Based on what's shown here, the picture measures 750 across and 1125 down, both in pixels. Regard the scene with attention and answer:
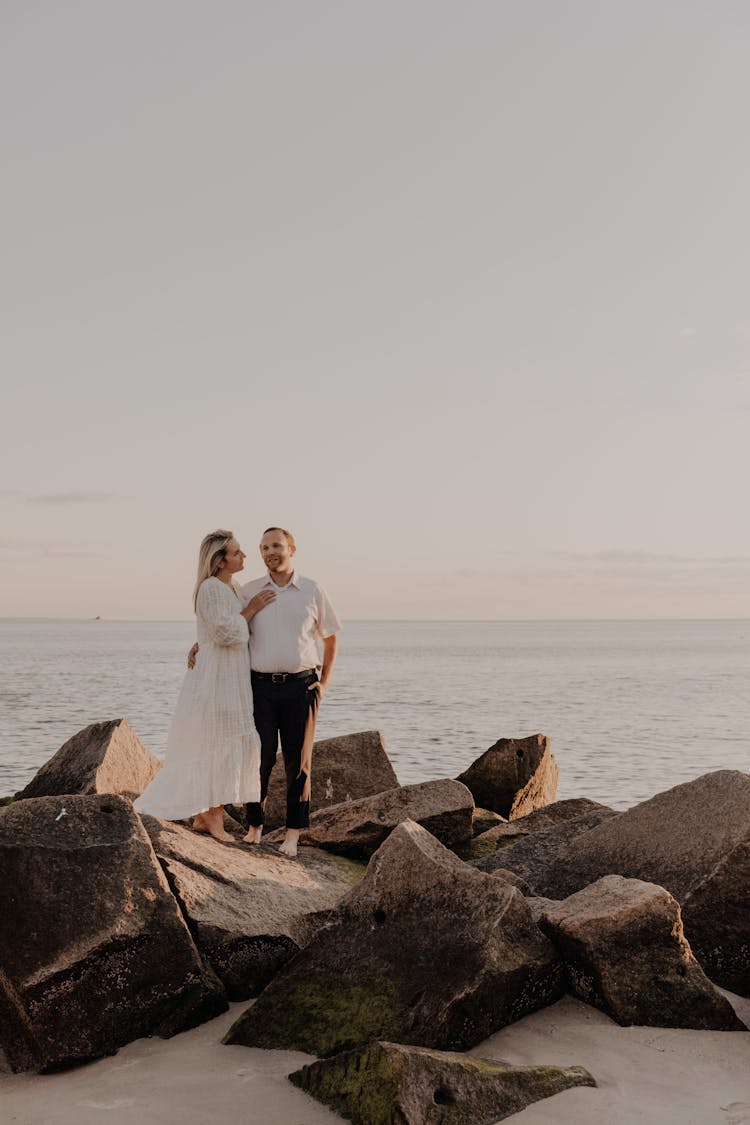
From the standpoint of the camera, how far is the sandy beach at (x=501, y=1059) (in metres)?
4.17

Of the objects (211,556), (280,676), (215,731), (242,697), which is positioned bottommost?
(215,731)

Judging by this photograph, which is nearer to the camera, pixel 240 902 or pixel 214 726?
pixel 240 902

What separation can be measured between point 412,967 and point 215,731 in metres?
3.20

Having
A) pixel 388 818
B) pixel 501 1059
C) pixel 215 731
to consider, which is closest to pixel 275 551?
pixel 215 731

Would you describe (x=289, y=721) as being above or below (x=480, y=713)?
above

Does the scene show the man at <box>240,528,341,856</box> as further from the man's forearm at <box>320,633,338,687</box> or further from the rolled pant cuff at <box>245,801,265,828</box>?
the man's forearm at <box>320,633,338,687</box>

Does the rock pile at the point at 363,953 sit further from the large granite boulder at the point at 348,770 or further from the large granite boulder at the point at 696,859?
the large granite boulder at the point at 348,770

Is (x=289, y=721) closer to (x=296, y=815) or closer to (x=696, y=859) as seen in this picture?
(x=296, y=815)

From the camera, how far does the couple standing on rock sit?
7809 mm

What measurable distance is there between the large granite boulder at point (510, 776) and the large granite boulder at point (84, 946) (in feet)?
19.8

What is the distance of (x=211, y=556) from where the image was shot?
7938mm

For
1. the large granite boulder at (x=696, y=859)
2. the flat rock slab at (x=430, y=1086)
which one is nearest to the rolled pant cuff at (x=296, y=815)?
the large granite boulder at (x=696, y=859)

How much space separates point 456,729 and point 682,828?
2211cm

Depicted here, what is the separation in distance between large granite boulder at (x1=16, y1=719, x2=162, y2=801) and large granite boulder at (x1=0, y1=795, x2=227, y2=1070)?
3452 mm
